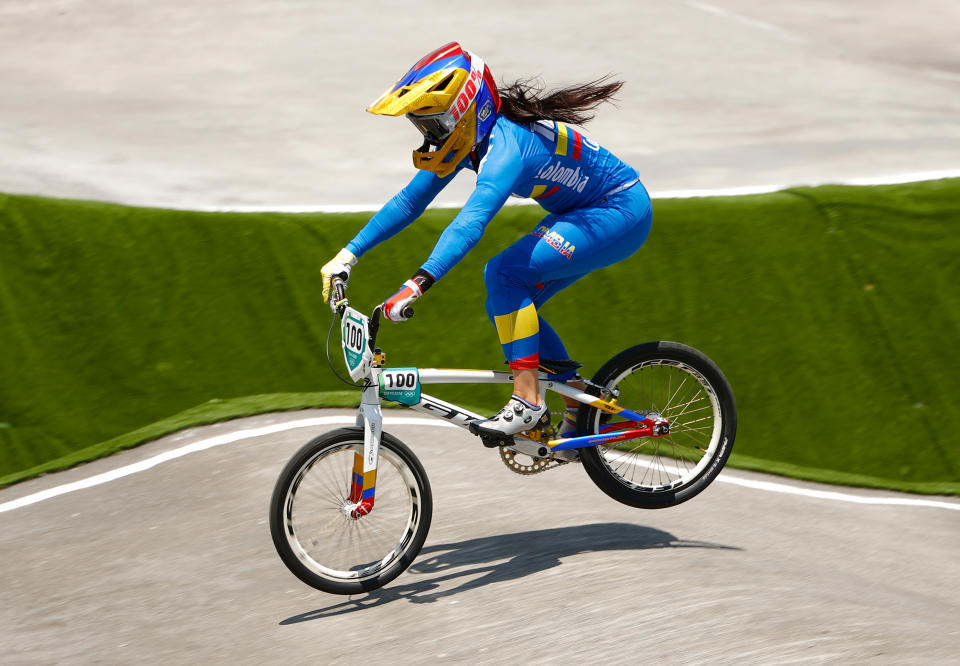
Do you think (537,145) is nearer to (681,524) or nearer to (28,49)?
(681,524)

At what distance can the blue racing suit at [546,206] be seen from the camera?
459 centimetres

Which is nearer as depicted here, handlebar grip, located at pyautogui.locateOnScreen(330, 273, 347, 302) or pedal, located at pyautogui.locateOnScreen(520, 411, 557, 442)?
handlebar grip, located at pyautogui.locateOnScreen(330, 273, 347, 302)

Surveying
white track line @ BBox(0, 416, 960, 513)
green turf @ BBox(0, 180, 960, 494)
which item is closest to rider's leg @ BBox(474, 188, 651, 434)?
white track line @ BBox(0, 416, 960, 513)

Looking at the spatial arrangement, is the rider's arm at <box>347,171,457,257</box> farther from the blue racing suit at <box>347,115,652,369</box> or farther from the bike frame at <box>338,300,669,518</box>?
the bike frame at <box>338,300,669,518</box>

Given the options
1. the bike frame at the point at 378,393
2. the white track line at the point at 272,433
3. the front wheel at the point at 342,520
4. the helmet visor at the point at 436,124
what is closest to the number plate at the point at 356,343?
the bike frame at the point at 378,393

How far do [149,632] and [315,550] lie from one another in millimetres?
847

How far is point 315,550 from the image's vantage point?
4887 millimetres

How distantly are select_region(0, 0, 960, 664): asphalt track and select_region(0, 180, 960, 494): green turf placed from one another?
3.35 feet

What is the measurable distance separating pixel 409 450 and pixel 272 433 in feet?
7.47

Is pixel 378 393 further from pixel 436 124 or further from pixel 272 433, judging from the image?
pixel 272 433

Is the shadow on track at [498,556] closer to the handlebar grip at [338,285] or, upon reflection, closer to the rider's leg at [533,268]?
the rider's leg at [533,268]

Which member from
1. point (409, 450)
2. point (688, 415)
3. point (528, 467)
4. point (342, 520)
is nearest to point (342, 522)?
point (342, 520)

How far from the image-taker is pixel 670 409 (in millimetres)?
5359

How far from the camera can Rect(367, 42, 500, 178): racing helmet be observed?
4.33 meters
